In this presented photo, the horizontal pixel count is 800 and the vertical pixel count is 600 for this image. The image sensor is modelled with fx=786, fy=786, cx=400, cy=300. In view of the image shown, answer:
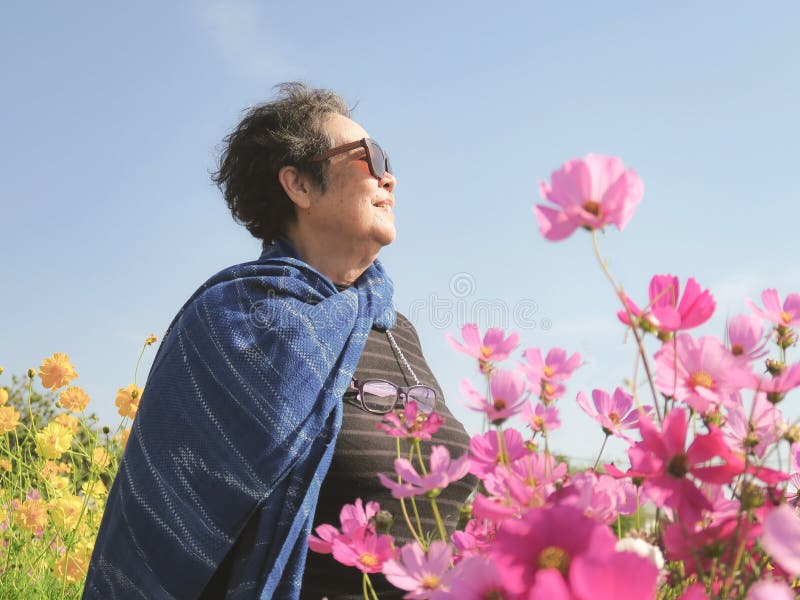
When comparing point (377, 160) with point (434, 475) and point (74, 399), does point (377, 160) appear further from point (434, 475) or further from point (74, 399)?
point (434, 475)

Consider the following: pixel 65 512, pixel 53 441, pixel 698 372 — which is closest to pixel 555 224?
pixel 698 372

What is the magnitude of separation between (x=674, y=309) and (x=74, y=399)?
285cm

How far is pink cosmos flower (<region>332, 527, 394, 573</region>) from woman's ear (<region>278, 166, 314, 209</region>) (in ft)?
5.37

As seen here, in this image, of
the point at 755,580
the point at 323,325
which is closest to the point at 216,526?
the point at 323,325

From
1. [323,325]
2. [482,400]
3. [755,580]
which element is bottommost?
[755,580]

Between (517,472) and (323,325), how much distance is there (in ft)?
4.66

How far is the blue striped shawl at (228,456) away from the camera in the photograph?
178 centimetres

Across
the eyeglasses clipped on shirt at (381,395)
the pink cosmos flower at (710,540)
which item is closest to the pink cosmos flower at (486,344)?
the pink cosmos flower at (710,540)

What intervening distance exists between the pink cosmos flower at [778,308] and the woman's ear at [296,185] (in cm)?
175

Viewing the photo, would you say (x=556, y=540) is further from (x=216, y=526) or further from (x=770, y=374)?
(x=216, y=526)

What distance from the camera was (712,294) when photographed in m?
0.55

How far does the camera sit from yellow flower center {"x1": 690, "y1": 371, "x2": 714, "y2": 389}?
0.55 meters

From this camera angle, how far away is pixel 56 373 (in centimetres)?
302

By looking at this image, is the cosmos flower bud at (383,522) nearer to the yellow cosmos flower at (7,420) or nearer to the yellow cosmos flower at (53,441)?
the yellow cosmos flower at (53,441)
